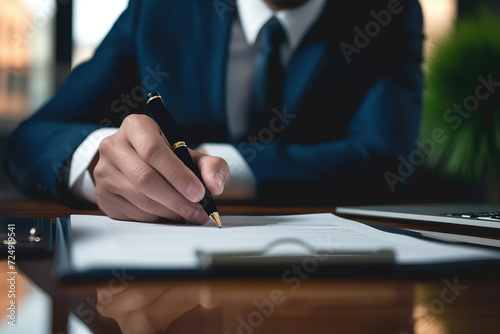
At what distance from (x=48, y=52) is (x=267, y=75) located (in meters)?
1.28

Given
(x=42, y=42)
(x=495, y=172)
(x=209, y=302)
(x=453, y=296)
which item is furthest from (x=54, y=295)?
(x=42, y=42)

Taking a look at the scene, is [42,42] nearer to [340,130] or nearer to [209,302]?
[340,130]

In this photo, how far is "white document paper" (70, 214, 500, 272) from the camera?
0.97 feet

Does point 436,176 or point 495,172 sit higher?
point 495,172

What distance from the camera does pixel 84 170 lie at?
741 millimetres

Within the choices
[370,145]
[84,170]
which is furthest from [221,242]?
[370,145]

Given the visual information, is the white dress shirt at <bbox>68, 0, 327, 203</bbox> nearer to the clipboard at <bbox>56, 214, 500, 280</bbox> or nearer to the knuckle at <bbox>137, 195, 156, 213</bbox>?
the knuckle at <bbox>137, 195, 156, 213</bbox>

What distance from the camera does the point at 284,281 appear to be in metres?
0.29

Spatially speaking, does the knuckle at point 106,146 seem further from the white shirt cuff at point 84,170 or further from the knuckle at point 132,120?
the white shirt cuff at point 84,170

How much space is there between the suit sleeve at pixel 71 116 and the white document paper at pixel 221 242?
31 cm

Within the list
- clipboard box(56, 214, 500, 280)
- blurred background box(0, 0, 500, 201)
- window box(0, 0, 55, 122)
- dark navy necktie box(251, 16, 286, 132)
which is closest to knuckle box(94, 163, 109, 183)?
clipboard box(56, 214, 500, 280)

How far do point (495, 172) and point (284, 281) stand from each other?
1.54 meters

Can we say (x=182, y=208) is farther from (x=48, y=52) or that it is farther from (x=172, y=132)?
(x=48, y=52)

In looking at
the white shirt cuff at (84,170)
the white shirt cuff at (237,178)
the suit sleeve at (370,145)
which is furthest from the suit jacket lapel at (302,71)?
the white shirt cuff at (84,170)
